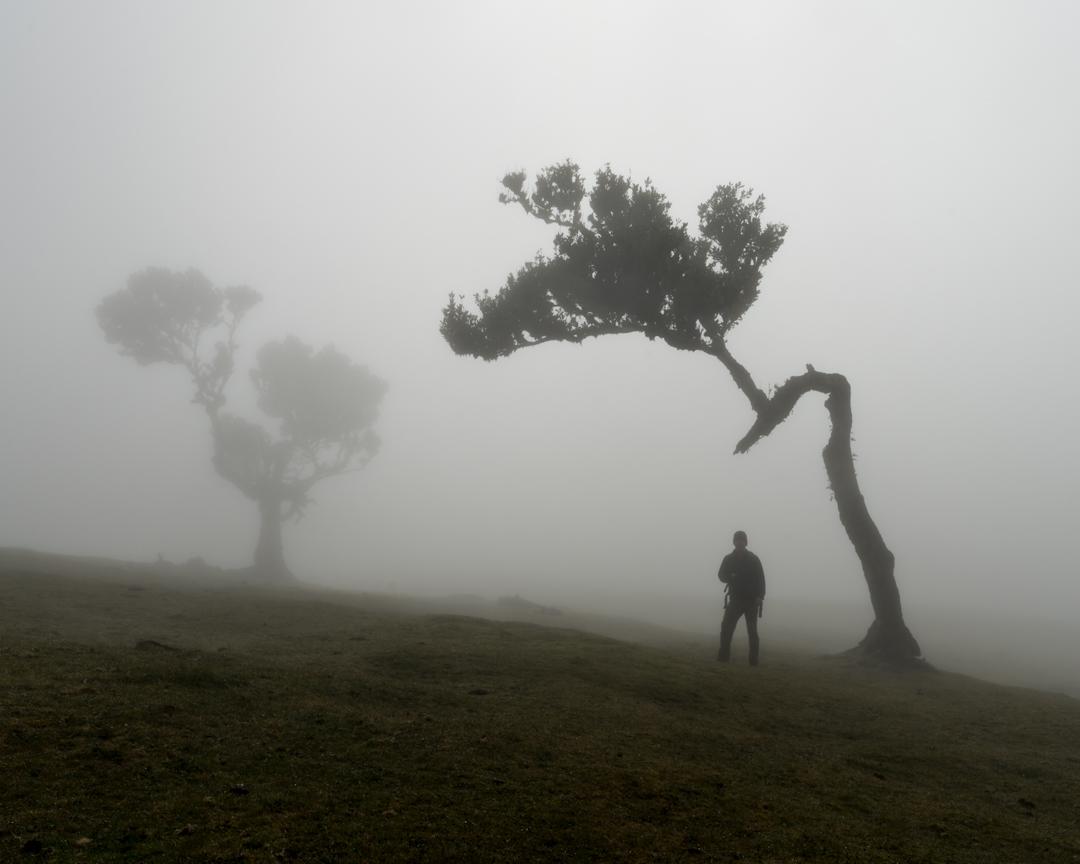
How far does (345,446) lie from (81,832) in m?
49.0

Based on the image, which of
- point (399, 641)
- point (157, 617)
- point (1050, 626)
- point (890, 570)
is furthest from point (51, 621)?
point (1050, 626)

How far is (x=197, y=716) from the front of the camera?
6922 mm

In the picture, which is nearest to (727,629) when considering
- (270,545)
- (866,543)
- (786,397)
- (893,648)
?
(893,648)

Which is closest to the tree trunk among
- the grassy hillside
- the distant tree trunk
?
the grassy hillside

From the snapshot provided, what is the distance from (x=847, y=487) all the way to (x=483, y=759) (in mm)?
14468

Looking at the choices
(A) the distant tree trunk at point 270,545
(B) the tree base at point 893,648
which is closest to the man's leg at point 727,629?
(B) the tree base at point 893,648

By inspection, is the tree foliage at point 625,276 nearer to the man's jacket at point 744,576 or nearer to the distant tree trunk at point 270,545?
the man's jacket at point 744,576

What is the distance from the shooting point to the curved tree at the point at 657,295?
18.3 metres

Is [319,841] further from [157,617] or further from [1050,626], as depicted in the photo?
[1050,626]

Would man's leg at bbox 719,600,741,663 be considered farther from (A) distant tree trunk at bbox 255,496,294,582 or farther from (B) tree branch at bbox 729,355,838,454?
(A) distant tree trunk at bbox 255,496,294,582

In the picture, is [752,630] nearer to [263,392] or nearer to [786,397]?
[786,397]

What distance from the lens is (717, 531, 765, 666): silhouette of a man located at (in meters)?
14.4

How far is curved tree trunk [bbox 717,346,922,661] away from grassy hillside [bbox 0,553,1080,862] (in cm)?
434

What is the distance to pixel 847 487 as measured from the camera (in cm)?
1803
